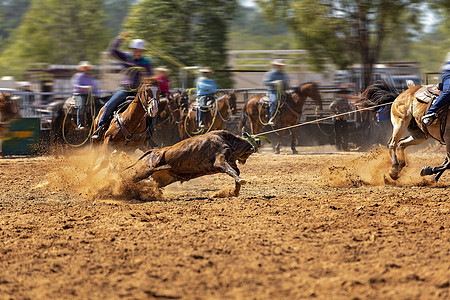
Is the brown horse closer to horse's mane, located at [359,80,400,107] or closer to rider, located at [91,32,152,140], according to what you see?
rider, located at [91,32,152,140]

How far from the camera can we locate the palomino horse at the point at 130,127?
9.68 meters

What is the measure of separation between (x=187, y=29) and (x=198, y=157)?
2231 centimetres

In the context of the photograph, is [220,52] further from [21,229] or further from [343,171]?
[21,229]

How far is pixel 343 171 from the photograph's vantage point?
11.1m

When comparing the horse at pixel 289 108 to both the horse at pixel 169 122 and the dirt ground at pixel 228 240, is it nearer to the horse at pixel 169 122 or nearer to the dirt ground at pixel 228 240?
the horse at pixel 169 122

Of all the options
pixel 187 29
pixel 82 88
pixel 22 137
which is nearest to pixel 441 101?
pixel 82 88

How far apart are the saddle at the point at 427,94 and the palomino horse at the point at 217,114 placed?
863cm

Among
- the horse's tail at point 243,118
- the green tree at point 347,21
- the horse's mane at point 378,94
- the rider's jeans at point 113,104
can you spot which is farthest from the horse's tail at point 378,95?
the green tree at point 347,21

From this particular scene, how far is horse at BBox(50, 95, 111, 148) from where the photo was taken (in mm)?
15859

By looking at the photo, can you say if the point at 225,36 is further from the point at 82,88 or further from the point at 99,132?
the point at 99,132

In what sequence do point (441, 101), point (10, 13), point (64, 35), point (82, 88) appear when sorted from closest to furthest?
point (441, 101), point (82, 88), point (64, 35), point (10, 13)

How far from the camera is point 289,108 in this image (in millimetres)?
18703

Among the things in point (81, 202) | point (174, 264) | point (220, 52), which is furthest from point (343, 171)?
point (220, 52)

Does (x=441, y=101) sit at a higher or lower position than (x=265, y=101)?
higher
